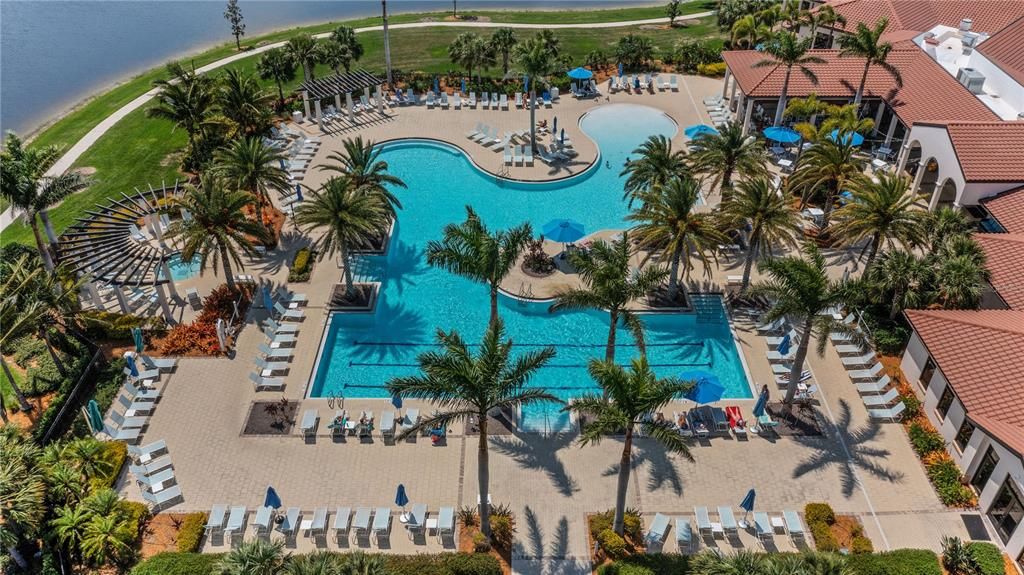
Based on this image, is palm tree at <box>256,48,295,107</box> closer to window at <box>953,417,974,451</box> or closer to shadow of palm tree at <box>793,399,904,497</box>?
shadow of palm tree at <box>793,399,904,497</box>

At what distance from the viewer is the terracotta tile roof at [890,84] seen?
41125 millimetres

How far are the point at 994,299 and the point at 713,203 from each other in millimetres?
14785

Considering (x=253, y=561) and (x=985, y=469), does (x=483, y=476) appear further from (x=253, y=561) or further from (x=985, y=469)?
(x=985, y=469)

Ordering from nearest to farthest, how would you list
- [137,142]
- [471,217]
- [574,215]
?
[471,217]
[574,215]
[137,142]

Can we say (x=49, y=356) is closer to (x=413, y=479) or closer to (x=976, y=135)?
(x=413, y=479)

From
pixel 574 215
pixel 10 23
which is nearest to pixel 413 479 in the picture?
pixel 574 215

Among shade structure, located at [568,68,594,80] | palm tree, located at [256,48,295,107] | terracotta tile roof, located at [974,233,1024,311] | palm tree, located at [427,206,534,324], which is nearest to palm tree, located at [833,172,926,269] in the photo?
terracotta tile roof, located at [974,233,1024,311]

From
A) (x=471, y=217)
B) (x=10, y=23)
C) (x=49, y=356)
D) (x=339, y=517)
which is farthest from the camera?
(x=10, y=23)

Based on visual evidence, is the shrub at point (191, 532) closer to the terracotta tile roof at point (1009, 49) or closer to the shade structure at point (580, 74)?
the shade structure at point (580, 74)

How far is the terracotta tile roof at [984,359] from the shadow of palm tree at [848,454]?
336 cm

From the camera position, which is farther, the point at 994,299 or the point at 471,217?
the point at 994,299

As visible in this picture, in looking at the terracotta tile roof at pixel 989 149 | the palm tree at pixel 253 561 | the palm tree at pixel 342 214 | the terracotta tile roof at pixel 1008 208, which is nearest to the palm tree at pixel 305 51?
the palm tree at pixel 342 214

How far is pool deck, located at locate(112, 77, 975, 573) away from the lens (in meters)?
22.4

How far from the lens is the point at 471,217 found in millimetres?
26656
